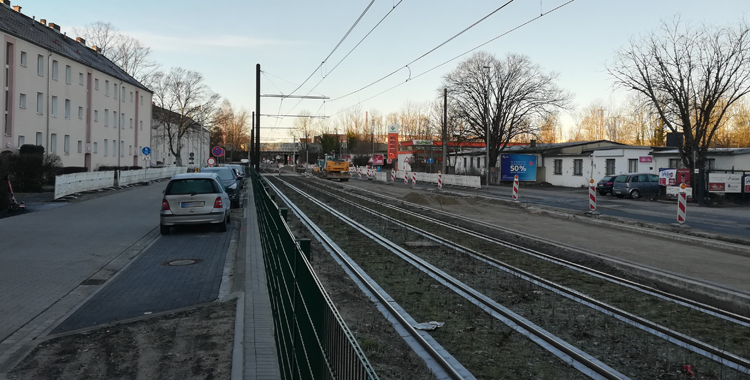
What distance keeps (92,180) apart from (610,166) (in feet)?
113

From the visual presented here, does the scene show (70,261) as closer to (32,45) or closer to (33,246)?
(33,246)

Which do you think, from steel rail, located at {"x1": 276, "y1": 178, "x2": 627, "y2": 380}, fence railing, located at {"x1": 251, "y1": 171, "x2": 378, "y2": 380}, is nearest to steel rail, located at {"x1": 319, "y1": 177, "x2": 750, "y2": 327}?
steel rail, located at {"x1": 276, "y1": 178, "x2": 627, "y2": 380}

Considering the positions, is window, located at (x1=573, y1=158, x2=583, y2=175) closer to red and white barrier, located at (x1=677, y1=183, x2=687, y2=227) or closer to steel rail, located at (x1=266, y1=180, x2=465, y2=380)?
red and white barrier, located at (x1=677, y1=183, x2=687, y2=227)

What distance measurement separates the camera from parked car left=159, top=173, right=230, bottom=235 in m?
15.5

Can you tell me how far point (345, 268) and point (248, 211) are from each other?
12.3 metres

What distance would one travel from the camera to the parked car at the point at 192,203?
15492mm

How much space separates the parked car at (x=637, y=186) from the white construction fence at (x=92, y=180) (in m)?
28.7

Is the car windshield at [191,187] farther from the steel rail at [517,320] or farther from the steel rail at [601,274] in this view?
the steel rail at [601,274]

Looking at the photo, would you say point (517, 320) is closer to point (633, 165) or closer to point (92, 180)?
point (92, 180)

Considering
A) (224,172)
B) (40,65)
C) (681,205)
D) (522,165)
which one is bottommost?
(681,205)

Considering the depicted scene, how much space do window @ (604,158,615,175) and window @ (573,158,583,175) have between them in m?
3.93

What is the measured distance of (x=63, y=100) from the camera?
46.0 meters

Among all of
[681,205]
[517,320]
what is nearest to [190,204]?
[517,320]

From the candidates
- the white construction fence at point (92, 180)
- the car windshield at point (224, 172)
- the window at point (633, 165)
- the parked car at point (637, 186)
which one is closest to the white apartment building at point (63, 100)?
the white construction fence at point (92, 180)
